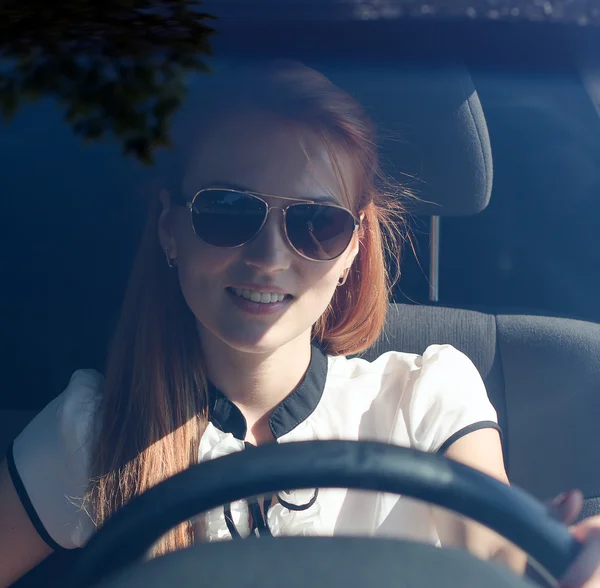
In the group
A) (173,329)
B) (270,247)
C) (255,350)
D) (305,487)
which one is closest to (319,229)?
(270,247)

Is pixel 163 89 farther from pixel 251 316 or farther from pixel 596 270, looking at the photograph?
pixel 596 270

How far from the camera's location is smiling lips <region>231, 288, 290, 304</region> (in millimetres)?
1261

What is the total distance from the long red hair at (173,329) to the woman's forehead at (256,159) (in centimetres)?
2

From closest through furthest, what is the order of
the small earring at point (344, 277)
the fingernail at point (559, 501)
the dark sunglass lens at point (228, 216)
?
the fingernail at point (559, 501) < the dark sunglass lens at point (228, 216) < the small earring at point (344, 277)

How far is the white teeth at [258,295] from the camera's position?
1.26 metres

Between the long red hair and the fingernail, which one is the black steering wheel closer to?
the fingernail

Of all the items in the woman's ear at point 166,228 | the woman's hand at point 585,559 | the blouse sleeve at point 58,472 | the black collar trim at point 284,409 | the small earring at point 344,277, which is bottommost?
the blouse sleeve at point 58,472

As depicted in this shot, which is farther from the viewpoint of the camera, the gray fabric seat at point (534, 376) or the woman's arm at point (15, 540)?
the gray fabric seat at point (534, 376)

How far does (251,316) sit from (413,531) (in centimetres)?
45

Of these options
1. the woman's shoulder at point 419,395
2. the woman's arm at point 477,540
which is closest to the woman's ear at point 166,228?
the woman's shoulder at point 419,395

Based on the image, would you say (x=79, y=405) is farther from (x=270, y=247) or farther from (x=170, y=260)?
(x=270, y=247)

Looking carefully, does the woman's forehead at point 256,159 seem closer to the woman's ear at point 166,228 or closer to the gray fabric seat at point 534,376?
the woman's ear at point 166,228

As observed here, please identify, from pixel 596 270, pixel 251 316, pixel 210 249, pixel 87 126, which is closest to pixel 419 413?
pixel 251 316

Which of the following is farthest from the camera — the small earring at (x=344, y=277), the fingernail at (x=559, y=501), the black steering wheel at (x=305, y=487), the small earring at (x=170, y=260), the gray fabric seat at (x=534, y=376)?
the gray fabric seat at (x=534, y=376)
